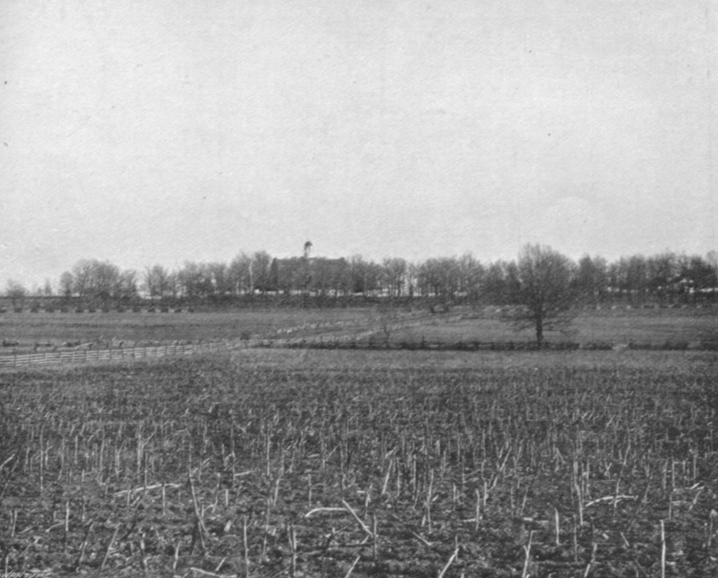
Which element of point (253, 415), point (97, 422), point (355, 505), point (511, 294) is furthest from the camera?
point (511, 294)

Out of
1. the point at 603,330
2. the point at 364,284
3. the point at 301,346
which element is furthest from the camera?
the point at 364,284

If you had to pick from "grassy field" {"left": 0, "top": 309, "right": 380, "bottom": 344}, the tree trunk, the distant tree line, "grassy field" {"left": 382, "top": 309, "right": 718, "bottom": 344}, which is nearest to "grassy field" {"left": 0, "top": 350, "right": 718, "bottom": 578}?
the tree trunk

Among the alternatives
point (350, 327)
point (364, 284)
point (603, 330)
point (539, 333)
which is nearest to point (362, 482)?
point (539, 333)

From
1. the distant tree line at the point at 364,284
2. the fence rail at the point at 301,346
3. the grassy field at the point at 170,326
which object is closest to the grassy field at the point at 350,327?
the grassy field at the point at 170,326

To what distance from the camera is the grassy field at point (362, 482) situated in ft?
33.8

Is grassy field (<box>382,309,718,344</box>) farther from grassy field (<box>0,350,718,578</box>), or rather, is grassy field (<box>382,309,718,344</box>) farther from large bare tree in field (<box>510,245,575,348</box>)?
grassy field (<box>0,350,718,578</box>)

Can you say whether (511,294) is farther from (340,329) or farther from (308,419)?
(308,419)

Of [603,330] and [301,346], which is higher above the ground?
[603,330]

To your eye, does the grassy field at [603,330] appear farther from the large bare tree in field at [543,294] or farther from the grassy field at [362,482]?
the grassy field at [362,482]

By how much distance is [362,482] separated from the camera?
14.9 m

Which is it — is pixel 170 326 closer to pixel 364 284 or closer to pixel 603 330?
pixel 603 330

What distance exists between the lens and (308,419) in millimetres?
23438

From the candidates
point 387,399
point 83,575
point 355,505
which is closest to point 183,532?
point 83,575

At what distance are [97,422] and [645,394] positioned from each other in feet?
69.8
